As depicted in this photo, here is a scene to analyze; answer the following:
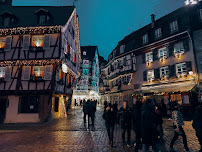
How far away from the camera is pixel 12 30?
14305 mm

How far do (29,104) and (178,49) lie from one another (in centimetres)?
1779

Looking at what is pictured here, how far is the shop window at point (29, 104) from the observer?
13422mm

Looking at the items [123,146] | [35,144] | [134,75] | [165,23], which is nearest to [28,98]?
[35,144]

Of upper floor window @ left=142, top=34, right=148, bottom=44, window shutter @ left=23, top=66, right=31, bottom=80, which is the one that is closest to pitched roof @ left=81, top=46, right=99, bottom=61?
upper floor window @ left=142, top=34, right=148, bottom=44

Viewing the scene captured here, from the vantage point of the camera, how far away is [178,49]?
16781 mm

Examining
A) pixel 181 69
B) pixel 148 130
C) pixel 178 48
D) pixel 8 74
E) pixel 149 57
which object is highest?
pixel 178 48

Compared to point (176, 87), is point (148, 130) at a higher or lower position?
lower

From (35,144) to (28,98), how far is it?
860 centimetres

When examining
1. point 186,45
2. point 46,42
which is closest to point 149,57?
point 186,45

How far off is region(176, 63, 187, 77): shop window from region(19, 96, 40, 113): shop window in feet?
51.9

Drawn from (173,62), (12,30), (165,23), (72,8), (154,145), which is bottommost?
(154,145)

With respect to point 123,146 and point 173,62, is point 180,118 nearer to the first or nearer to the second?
point 123,146

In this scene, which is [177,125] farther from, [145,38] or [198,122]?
[145,38]

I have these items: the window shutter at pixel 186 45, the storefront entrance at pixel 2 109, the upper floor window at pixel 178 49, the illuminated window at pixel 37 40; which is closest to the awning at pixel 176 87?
the upper floor window at pixel 178 49
